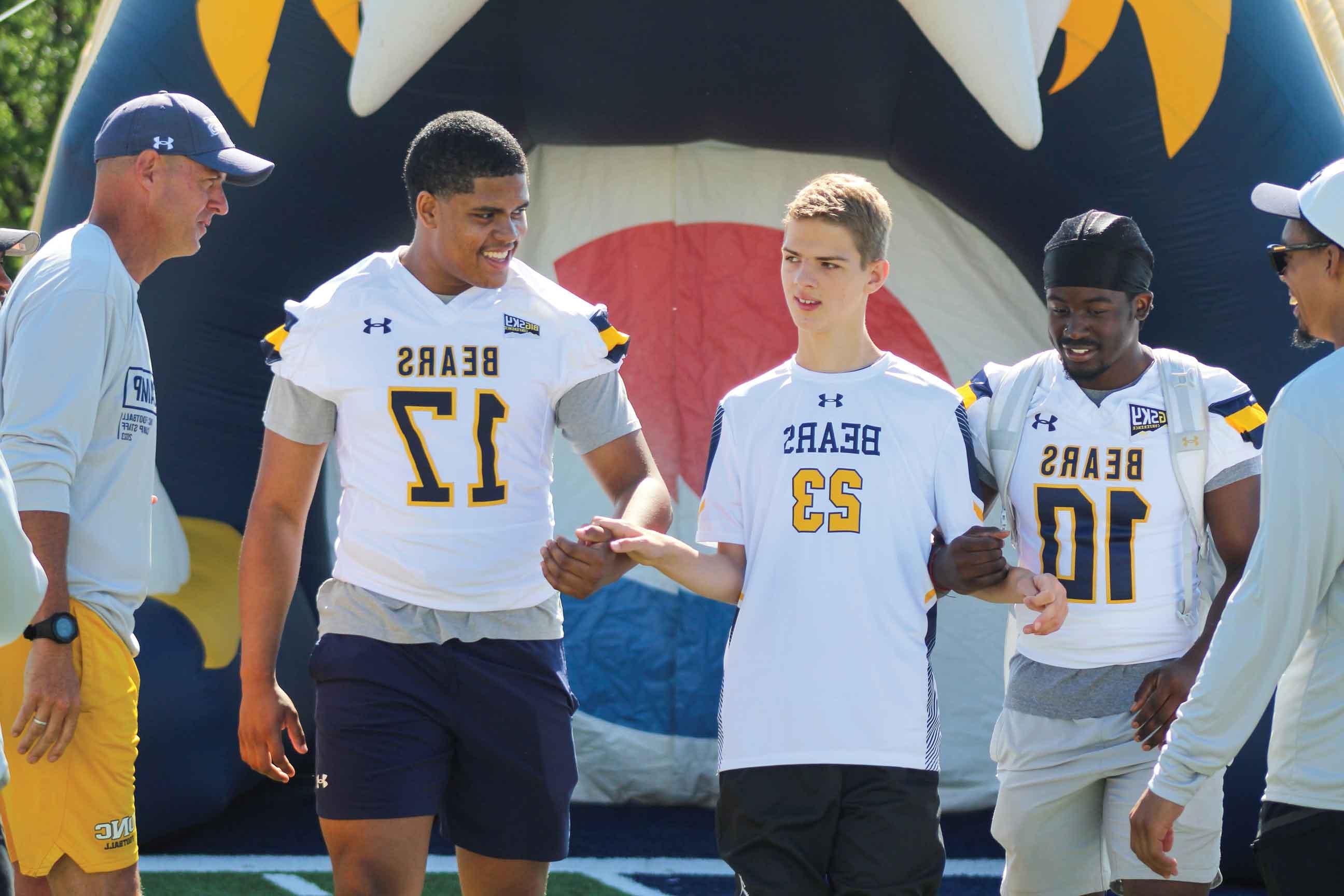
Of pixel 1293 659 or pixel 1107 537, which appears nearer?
pixel 1293 659

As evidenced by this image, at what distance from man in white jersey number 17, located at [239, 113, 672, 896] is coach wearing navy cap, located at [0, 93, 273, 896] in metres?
0.20

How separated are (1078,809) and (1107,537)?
461 millimetres

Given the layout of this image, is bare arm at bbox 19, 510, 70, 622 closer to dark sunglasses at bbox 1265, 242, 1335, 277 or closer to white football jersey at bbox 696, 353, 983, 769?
white football jersey at bbox 696, 353, 983, 769

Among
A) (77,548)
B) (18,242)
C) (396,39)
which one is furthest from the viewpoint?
(396,39)

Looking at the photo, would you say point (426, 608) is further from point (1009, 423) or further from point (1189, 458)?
point (1189, 458)

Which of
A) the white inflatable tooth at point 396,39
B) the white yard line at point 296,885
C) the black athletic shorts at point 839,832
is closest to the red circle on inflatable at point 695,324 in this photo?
the white inflatable tooth at point 396,39

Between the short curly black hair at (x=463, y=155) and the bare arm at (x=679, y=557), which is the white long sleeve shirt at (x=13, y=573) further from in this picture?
the short curly black hair at (x=463, y=155)

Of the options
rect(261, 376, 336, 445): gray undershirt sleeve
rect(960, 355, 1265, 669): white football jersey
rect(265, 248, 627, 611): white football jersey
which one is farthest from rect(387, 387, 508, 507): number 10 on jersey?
rect(960, 355, 1265, 669): white football jersey

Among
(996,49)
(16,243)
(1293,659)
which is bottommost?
(1293,659)

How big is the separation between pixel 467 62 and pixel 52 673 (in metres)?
1.95

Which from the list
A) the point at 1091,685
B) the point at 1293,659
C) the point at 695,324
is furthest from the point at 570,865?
the point at 1293,659

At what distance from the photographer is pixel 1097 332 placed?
264 centimetres

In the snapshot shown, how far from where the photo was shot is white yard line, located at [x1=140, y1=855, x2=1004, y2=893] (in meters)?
3.79

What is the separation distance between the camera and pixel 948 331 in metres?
4.19
